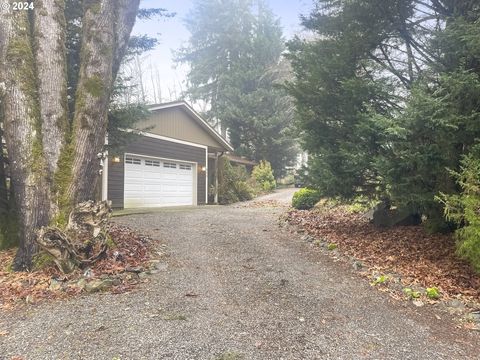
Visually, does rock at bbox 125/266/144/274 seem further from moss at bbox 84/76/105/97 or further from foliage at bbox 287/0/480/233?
foliage at bbox 287/0/480/233

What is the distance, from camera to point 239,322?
3.08 meters

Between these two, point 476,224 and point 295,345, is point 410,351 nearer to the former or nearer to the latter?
point 295,345

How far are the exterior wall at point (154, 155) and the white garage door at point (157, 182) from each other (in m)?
0.23

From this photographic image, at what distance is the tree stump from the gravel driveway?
0.71 meters

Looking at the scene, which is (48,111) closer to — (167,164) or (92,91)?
(92,91)

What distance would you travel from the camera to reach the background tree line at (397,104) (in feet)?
13.5

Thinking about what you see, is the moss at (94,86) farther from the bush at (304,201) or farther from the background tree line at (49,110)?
the bush at (304,201)

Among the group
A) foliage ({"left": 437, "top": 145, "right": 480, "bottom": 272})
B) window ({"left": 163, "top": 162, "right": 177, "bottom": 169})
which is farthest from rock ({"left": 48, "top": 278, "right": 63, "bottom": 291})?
window ({"left": 163, "top": 162, "right": 177, "bottom": 169})

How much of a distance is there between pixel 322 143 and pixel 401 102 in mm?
1428

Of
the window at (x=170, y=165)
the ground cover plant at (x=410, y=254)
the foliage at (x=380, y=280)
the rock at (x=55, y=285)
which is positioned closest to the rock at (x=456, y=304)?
the ground cover plant at (x=410, y=254)

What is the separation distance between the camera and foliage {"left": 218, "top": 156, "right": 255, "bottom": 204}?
15562 millimetres

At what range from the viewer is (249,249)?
567 centimetres

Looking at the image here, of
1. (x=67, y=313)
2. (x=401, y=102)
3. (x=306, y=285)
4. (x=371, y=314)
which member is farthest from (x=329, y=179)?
(x=67, y=313)

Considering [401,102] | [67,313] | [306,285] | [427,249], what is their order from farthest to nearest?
1. [401,102]
2. [427,249]
3. [306,285]
4. [67,313]
